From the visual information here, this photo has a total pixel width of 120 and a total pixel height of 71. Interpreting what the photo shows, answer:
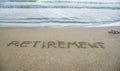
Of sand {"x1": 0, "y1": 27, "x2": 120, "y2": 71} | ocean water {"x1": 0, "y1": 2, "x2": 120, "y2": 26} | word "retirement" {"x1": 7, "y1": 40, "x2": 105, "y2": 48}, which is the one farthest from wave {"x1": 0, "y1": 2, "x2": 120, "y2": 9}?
word "retirement" {"x1": 7, "y1": 40, "x2": 105, "y2": 48}

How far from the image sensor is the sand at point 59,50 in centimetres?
110

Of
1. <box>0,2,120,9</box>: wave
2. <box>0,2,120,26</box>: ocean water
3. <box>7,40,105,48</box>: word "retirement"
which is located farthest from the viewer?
<box>0,2,120,9</box>: wave

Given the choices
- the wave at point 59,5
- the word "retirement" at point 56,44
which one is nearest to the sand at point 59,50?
the word "retirement" at point 56,44

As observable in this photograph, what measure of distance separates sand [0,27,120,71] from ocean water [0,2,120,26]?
303 mm

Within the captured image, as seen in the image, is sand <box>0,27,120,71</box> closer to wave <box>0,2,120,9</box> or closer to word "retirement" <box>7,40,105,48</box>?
word "retirement" <box>7,40,105,48</box>

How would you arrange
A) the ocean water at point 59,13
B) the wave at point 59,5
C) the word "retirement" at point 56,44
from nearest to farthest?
the word "retirement" at point 56,44 < the ocean water at point 59,13 < the wave at point 59,5

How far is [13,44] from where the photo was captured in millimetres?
1321

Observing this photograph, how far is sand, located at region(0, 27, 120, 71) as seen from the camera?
1.10 meters

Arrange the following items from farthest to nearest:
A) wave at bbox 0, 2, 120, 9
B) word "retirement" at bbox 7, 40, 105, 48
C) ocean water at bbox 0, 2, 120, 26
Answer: wave at bbox 0, 2, 120, 9
ocean water at bbox 0, 2, 120, 26
word "retirement" at bbox 7, 40, 105, 48

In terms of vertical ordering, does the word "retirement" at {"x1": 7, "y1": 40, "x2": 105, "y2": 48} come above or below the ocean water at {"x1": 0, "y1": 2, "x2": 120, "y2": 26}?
below

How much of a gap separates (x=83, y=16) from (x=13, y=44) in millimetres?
989

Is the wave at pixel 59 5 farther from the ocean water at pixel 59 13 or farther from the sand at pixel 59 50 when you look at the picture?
the sand at pixel 59 50

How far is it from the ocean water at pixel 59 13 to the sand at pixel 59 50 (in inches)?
11.9

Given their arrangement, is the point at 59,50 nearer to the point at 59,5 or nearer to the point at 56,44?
the point at 56,44
